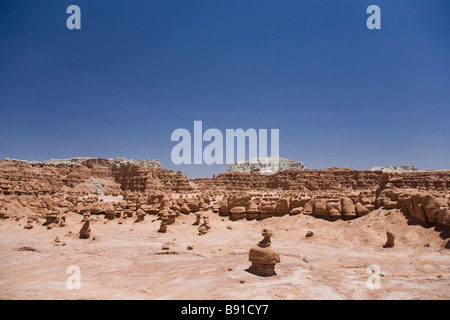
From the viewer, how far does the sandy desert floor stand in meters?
8.59

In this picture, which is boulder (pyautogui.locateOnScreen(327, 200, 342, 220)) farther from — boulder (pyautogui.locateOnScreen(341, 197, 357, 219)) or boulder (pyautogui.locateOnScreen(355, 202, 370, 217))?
boulder (pyautogui.locateOnScreen(355, 202, 370, 217))

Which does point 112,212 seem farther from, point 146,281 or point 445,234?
point 445,234

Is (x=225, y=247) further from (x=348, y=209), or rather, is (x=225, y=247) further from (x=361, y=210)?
(x=361, y=210)

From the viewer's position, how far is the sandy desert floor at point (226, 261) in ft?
28.2

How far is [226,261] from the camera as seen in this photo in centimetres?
1286

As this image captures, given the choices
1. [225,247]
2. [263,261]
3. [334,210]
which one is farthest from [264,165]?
[263,261]

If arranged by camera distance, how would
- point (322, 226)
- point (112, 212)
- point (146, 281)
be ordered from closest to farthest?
point (146, 281) < point (322, 226) < point (112, 212)

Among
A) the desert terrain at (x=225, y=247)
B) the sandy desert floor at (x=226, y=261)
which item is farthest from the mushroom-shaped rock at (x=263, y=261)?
the sandy desert floor at (x=226, y=261)

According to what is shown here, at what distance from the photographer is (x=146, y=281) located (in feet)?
31.9

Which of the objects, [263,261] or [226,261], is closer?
[263,261]

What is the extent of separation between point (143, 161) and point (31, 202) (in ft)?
98.6

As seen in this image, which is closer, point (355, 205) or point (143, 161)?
point (355, 205)

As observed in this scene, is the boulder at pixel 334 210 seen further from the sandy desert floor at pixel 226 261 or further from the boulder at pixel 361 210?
the boulder at pixel 361 210
